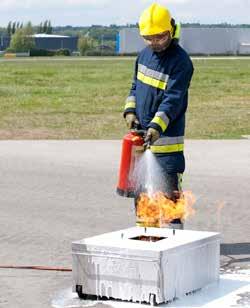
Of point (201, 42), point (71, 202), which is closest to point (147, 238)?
point (71, 202)

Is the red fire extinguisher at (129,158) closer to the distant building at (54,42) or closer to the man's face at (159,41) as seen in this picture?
the man's face at (159,41)

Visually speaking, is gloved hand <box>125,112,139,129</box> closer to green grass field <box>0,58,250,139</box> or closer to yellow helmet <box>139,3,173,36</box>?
yellow helmet <box>139,3,173,36</box>

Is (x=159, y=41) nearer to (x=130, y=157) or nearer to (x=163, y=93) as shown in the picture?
(x=163, y=93)

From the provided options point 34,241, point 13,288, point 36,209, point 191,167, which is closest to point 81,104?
point 191,167

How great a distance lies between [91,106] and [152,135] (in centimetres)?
1619

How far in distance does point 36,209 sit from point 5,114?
11007 millimetres

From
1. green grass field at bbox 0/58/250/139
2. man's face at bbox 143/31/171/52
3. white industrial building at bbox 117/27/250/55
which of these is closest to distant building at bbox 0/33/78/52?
white industrial building at bbox 117/27/250/55

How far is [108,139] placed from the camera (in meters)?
16.1

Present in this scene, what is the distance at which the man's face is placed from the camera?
724 centimetres

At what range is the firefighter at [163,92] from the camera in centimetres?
722

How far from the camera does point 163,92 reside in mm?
7355

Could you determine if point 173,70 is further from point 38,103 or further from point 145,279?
point 38,103

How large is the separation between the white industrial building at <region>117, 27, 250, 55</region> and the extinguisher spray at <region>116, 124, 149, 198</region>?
89.8 metres

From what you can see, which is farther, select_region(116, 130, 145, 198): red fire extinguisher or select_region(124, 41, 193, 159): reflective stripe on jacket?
select_region(116, 130, 145, 198): red fire extinguisher
